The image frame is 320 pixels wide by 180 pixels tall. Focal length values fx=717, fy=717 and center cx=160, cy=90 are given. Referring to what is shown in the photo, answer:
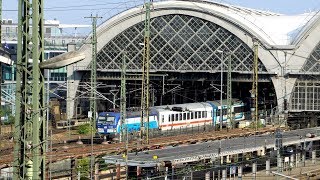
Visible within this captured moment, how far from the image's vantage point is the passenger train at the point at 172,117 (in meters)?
44.4

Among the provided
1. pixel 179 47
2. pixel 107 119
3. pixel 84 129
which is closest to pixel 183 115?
pixel 84 129

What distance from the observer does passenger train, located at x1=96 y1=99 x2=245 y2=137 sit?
4441 centimetres

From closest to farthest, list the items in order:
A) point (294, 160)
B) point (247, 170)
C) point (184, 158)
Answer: point (184, 158) < point (247, 170) < point (294, 160)

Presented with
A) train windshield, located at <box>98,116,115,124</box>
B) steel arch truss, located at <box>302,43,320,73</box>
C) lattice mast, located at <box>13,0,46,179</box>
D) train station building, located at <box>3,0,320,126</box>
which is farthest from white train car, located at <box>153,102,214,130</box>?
lattice mast, located at <box>13,0,46,179</box>

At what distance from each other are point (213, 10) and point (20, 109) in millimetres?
49980

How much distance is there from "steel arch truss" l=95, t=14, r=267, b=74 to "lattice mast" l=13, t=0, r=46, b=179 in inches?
1898

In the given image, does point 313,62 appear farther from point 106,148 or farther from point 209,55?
point 106,148

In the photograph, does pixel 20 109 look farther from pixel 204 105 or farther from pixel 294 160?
pixel 204 105

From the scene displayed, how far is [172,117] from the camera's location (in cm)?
4962

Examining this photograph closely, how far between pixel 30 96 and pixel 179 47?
5076 centimetres

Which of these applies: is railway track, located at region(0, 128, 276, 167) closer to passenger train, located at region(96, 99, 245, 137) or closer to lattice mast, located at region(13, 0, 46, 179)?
passenger train, located at region(96, 99, 245, 137)

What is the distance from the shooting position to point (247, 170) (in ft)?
123

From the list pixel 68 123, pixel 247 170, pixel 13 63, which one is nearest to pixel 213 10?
pixel 68 123

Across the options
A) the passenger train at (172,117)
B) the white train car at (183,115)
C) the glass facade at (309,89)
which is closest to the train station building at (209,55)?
the glass facade at (309,89)
